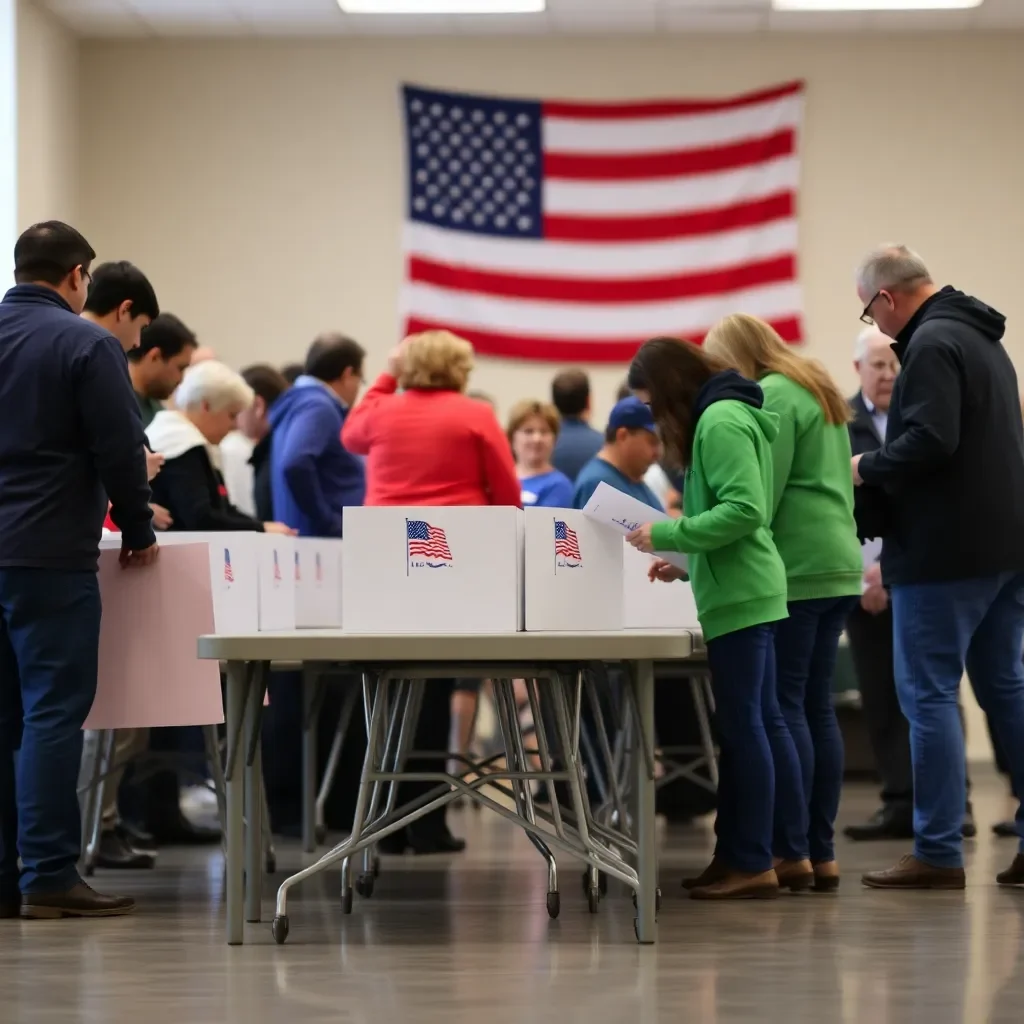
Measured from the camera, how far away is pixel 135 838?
15.2 feet

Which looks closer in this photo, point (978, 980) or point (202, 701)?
point (978, 980)

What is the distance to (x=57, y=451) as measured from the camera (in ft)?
11.1

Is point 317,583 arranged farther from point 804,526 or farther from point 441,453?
point 804,526

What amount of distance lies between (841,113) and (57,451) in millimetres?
5685

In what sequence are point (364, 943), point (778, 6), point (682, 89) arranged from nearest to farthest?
1. point (364, 943)
2. point (778, 6)
3. point (682, 89)

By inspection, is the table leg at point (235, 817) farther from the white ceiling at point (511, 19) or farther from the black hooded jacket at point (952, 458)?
the white ceiling at point (511, 19)

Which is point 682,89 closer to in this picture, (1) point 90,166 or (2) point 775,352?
(1) point 90,166

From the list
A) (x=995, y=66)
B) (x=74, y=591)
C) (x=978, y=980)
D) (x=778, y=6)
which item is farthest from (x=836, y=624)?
(x=995, y=66)

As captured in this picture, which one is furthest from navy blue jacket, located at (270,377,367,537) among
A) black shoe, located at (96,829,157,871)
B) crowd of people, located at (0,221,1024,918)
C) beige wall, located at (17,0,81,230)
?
beige wall, located at (17,0,81,230)

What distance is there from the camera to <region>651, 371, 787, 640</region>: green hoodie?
3.34 metres

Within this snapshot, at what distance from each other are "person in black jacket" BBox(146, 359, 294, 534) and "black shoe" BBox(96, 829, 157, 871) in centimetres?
84

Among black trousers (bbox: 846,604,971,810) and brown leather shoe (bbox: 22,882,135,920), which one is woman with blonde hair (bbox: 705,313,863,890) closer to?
black trousers (bbox: 846,604,971,810)

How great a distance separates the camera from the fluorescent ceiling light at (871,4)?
759cm

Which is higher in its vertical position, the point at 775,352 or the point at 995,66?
the point at 995,66
